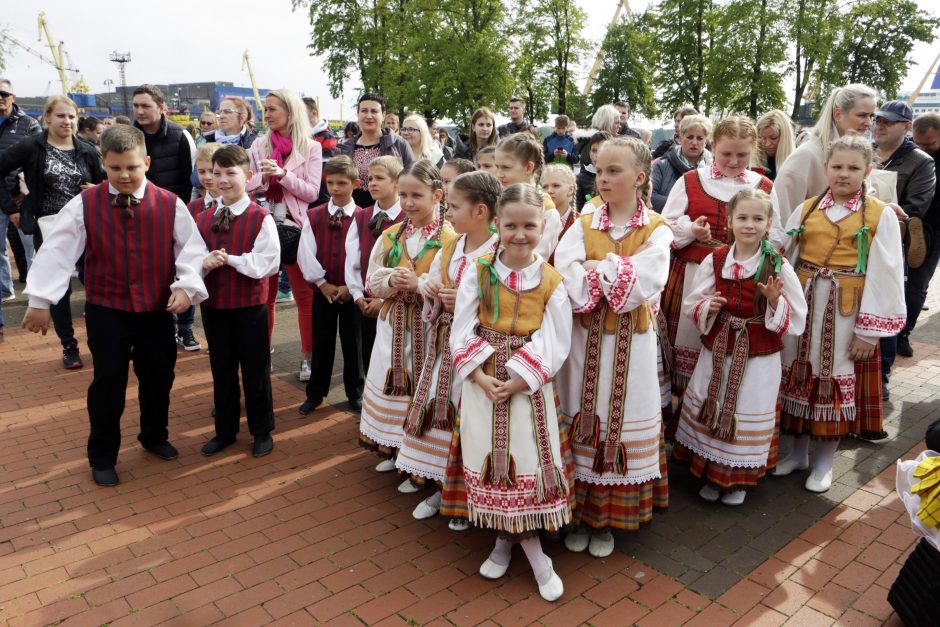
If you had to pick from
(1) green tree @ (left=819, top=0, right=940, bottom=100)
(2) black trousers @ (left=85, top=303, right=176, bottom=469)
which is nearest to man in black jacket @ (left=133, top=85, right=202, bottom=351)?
(2) black trousers @ (left=85, top=303, right=176, bottom=469)

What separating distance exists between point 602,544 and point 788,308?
154 centimetres

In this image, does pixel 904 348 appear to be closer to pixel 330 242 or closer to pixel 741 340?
pixel 741 340

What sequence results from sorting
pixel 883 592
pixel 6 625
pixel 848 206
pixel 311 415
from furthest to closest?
pixel 311 415, pixel 848 206, pixel 883 592, pixel 6 625

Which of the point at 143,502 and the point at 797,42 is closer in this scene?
the point at 143,502

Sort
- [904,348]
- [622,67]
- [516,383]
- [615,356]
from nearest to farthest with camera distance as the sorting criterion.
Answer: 1. [516,383]
2. [615,356]
3. [904,348]
4. [622,67]

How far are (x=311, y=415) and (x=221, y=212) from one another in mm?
1694

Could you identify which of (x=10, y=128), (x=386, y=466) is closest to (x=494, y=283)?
(x=386, y=466)

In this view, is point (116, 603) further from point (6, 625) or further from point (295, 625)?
point (295, 625)

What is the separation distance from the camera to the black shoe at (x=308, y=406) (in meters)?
5.16

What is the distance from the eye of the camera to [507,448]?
2.94 m

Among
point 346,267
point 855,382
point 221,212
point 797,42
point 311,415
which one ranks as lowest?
point 311,415

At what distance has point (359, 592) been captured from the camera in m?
3.04

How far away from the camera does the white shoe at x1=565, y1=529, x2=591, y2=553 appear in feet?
11.0

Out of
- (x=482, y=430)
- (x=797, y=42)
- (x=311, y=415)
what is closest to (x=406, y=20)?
(x=797, y=42)
